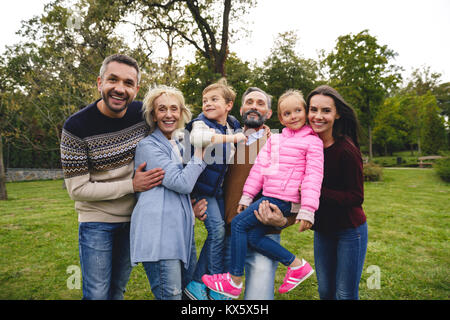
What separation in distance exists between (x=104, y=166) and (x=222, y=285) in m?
1.51

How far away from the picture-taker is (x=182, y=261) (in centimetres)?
231

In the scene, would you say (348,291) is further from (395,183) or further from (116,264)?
(395,183)

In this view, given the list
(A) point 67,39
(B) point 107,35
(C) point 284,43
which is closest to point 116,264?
(B) point 107,35

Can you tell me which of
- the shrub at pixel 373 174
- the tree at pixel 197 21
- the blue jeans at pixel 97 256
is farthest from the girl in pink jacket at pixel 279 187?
the shrub at pixel 373 174

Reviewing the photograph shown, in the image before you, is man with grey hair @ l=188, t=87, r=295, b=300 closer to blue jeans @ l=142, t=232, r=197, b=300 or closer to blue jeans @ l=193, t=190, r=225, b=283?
blue jeans @ l=193, t=190, r=225, b=283

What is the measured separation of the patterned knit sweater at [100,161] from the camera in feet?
7.84

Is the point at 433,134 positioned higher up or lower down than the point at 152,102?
higher up

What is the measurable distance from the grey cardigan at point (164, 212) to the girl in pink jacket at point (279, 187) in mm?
456

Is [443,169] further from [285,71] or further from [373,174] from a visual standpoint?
[285,71]

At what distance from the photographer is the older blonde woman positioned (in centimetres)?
218

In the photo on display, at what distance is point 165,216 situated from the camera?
222 cm

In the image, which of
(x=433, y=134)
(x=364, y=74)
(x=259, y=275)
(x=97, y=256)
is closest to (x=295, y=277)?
(x=259, y=275)

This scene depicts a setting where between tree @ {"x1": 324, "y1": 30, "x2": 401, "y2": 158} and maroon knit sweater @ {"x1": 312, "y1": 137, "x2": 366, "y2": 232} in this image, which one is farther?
tree @ {"x1": 324, "y1": 30, "x2": 401, "y2": 158}

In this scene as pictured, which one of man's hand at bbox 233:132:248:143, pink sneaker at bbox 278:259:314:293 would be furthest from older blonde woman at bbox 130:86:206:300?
pink sneaker at bbox 278:259:314:293
